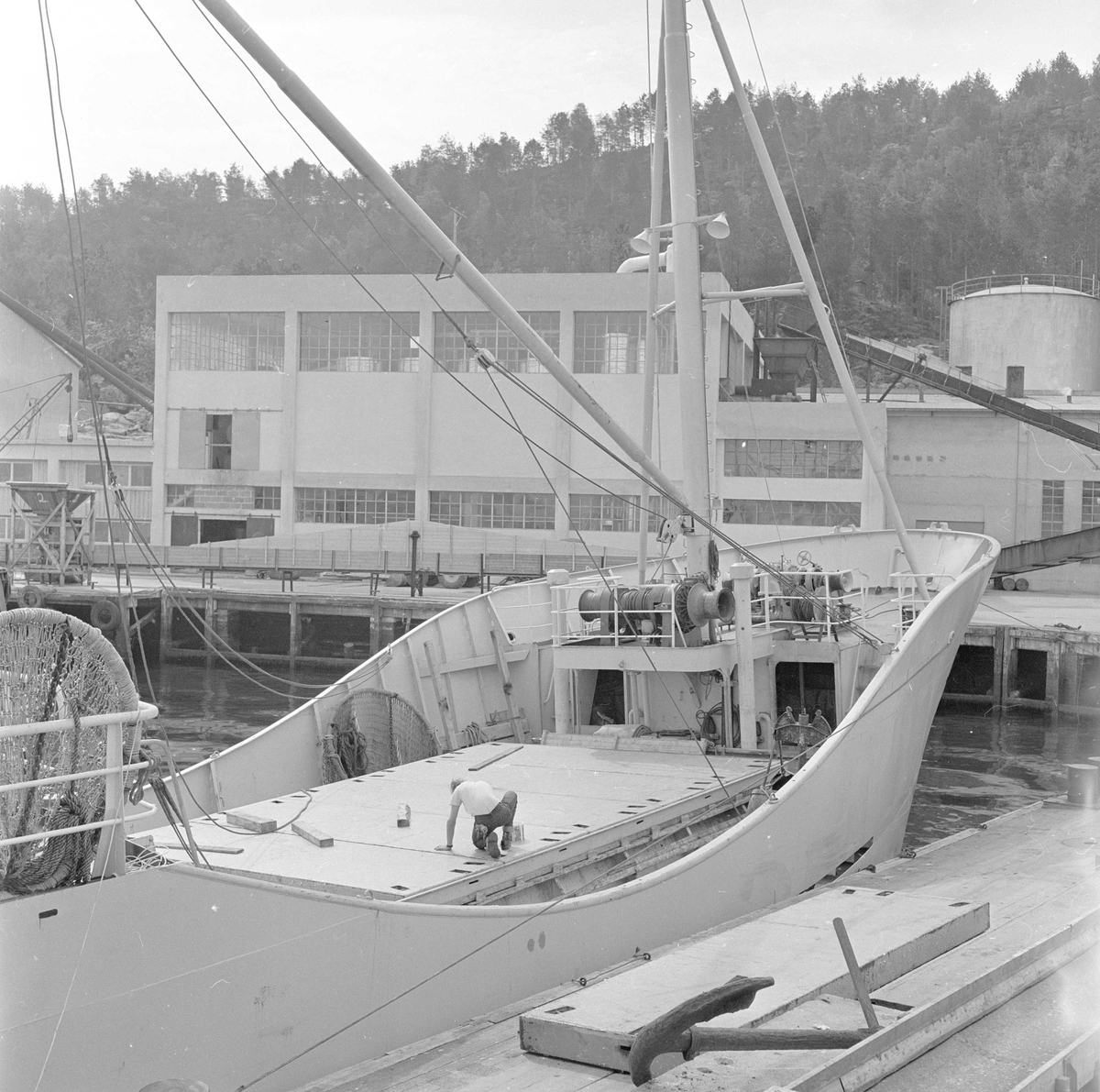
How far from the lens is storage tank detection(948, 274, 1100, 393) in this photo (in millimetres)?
52719

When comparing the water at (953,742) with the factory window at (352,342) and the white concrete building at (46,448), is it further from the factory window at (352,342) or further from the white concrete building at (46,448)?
the white concrete building at (46,448)

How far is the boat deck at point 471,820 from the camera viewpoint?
8117 millimetres

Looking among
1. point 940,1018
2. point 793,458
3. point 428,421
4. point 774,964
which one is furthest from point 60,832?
point 793,458

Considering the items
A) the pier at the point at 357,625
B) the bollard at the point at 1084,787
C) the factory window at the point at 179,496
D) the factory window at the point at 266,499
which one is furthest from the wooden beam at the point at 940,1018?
the factory window at the point at 179,496

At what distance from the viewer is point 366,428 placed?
38.8 metres

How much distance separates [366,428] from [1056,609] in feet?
66.7

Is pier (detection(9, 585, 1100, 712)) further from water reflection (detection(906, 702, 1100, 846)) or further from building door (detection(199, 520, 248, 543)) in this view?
building door (detection(199, 520, 248, 543))

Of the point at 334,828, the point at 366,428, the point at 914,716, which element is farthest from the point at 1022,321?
the point at 334,828

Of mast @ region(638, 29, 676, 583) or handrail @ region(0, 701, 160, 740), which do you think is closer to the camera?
handrail @ region(0, 701, 160, 740)

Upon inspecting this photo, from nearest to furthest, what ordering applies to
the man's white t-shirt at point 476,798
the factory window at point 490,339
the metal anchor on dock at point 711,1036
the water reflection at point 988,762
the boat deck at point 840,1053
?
the metal anchor on dock at point 711,1036 → the boat deck at point 840,1053 → the man's white t-shirt at point 476,798 → the water reflection at point 988,762 → the factory window at point 490,339

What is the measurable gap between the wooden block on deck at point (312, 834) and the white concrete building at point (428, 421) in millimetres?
26901

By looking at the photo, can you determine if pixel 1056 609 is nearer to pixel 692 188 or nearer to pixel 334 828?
pixel 692 188

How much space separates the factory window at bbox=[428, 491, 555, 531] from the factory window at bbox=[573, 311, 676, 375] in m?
4.22

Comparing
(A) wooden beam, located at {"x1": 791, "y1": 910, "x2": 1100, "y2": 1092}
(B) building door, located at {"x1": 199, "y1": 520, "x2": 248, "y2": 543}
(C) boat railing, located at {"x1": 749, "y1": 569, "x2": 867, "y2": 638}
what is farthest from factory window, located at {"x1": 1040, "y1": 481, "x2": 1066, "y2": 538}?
(A) wooden beam, located at {"x1": 791, "y1": 910, "x2": 1100, "y2": 1092}
